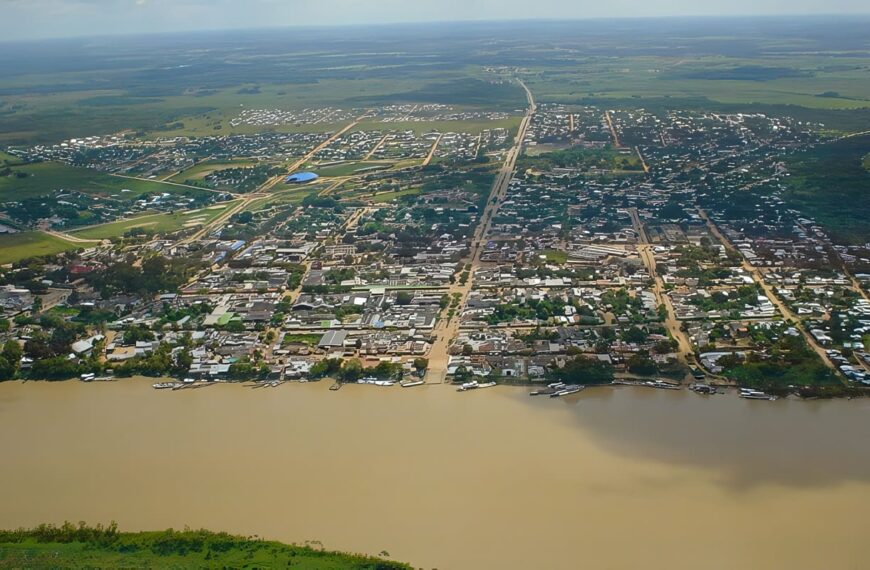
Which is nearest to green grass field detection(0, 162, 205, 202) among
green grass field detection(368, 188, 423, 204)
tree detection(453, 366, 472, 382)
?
green grass field detection(368, 188, 423, 204)

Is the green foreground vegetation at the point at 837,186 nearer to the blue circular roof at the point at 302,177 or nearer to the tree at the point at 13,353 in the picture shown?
the blue circular roof at the point at 302,177

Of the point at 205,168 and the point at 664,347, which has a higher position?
the point at 205,168

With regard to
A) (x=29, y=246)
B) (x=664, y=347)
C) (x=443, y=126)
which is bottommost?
(x=664, y=347)

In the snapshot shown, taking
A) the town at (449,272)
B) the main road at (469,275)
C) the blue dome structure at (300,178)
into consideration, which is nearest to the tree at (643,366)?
the town at (449,272)

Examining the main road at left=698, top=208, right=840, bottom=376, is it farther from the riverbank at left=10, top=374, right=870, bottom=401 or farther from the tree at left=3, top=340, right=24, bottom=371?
the tree at left=3, top=340, right=24, bottom=371

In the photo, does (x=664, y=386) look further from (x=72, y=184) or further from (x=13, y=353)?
(x=72, y=184)

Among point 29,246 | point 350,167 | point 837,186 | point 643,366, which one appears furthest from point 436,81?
point 643,366
